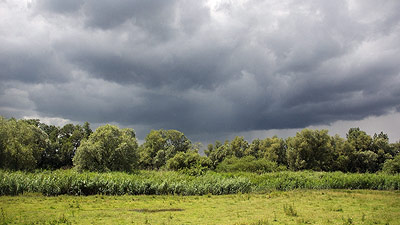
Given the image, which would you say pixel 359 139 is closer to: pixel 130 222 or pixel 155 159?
pixel 155 159

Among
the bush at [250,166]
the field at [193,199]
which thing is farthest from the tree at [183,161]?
the field at [193,199]

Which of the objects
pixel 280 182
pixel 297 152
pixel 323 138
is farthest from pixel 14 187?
pixel 323 138

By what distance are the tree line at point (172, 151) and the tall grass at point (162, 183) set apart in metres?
12.9

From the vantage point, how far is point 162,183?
125 ft

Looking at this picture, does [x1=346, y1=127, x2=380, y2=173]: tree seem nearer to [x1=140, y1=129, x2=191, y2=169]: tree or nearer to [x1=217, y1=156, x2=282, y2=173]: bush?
[x1=217, y1=156, x2=282, y2=173]: bush

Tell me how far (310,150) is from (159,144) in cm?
5090

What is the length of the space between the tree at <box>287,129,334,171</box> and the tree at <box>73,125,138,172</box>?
47.2 m

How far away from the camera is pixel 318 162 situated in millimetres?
82500

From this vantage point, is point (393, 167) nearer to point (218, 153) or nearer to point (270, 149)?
point (270, 149)

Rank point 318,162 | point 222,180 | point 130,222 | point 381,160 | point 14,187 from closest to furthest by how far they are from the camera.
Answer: point 130,222, point 14,187, point 222,180, point 318,162, point 381,160

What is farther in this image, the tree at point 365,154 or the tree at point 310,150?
the tree at point 365,154

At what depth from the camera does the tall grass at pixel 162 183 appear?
33406mm

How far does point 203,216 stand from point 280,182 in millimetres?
26246

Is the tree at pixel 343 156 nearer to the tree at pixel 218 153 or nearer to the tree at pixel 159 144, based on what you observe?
the tree at pixel 218 153
